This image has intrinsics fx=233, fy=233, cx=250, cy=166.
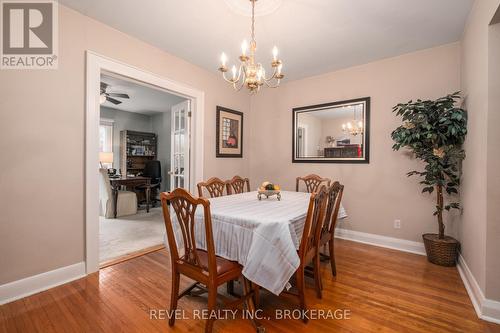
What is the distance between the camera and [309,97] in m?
3.88

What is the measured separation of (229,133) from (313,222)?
8.71 ft

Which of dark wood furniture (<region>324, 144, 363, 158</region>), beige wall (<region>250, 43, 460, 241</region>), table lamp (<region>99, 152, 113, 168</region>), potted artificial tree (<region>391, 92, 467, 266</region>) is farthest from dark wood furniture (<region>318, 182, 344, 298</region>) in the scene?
table lamp (<region>99, 152, 113, 168</region>)

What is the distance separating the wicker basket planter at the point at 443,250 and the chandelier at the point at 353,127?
1598 millimetres

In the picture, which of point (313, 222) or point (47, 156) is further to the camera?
point (47, 156)

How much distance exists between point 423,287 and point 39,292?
3.41 metres

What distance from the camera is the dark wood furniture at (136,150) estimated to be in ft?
21.0

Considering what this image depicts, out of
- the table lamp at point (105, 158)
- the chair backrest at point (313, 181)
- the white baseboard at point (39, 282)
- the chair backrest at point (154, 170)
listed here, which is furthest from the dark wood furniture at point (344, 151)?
the chair backrest at point (154, 170)

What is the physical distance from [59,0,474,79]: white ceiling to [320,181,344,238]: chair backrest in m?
1.66

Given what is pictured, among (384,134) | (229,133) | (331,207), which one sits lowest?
(331,207)

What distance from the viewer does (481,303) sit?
1.73 metres

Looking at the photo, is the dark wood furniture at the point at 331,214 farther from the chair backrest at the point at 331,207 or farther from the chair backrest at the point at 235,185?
the chair backrest at the point at 235,185

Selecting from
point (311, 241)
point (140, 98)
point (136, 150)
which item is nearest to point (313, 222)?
point (311, 241)

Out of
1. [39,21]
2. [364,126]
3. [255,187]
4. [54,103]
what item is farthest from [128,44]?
[364,126]

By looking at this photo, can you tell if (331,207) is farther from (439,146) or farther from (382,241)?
(382,241)
